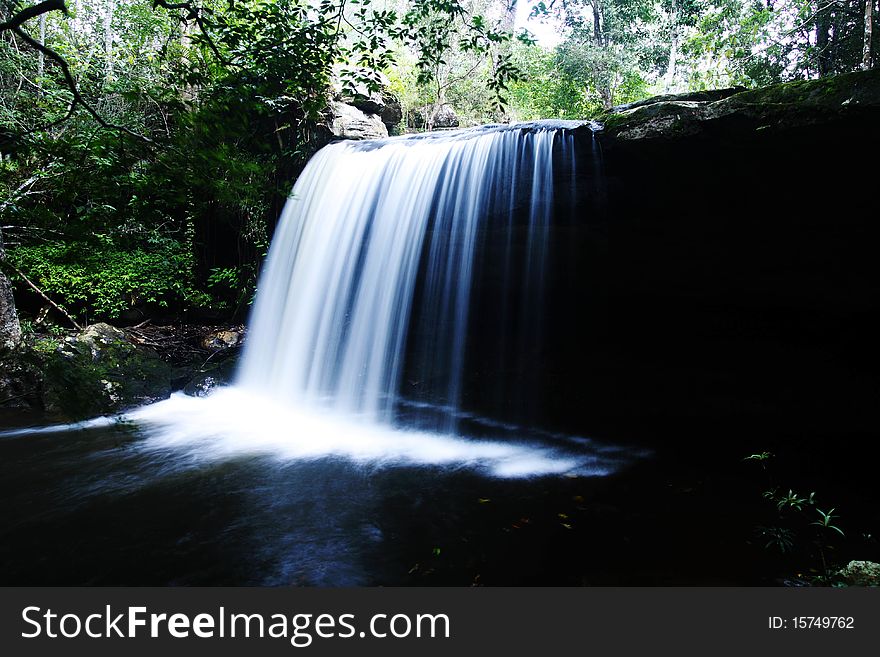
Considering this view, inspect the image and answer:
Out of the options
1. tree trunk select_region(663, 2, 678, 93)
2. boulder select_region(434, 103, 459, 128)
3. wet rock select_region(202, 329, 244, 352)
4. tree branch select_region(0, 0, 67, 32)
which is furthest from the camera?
tree trunk select_region(663, 2, 678, 93)

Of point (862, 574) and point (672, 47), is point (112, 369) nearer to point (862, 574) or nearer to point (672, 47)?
point (862, 574)

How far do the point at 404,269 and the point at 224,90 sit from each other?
437 cm

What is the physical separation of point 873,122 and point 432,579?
16.7 ft

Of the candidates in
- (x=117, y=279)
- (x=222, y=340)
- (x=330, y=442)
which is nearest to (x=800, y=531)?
(x=330, y=442)

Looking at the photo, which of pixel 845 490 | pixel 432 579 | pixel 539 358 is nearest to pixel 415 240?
pixel 539 358

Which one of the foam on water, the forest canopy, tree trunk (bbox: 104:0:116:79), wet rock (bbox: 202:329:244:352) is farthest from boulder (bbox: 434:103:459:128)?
the foam on water

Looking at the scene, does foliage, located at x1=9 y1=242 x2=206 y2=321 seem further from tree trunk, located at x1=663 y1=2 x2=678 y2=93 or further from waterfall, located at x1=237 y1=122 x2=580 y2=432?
tree trunk, located at x1=663 y1=2 x2=678 y2=93

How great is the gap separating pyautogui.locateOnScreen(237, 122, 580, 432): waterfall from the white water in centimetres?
2

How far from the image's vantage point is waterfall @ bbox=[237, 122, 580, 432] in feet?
20.7

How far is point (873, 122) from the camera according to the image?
404cm

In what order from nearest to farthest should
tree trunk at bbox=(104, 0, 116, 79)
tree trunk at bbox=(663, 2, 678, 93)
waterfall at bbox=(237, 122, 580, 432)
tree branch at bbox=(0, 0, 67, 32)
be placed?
tree branch at bbox=(0, 0, 67, 32) → waterfall at bbox=(237, 122, 580, 432) → tree trunk at bbox=(104, 0, 116, 79) → tree trunk at bbox=(663, 2, 678, 93)

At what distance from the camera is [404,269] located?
710cm

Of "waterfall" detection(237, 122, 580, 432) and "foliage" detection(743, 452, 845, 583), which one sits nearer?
"foliage" detection(743, 452, 845, 583)

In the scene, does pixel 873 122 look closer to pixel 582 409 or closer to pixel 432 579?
pixel 582 409
